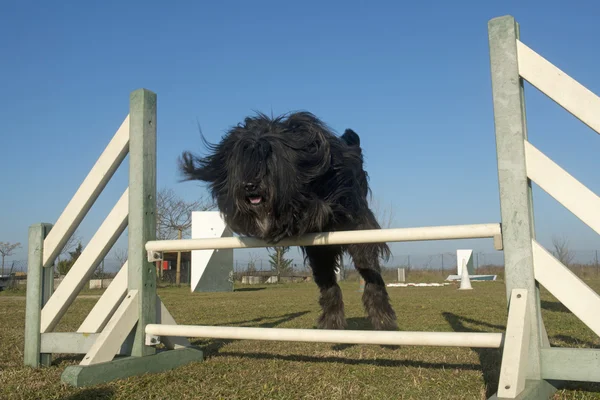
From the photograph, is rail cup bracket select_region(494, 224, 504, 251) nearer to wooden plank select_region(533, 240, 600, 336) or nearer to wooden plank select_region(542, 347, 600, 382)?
wooden plank select_region(533, 240, 600, 336)

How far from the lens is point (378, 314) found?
425 centimetres

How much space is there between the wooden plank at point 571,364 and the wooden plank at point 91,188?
2.73 meters

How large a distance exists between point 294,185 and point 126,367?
142 centimetres

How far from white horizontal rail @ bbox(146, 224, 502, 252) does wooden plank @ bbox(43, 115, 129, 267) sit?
0.57 metres

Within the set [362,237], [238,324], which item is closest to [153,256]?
[362,237]

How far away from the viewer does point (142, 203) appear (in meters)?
3.33

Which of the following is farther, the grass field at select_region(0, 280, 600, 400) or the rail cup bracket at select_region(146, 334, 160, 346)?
the rail cup bracket at select_region(146, 334, 160, 346)

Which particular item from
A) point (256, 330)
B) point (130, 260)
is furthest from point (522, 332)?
point (130, 260)

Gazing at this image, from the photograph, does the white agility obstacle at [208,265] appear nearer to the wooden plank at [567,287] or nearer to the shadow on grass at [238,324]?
the shadow on grass at [238,324]

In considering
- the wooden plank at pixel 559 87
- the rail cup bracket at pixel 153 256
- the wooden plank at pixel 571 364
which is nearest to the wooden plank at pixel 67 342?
the rail cup bracket at pixel 153 256

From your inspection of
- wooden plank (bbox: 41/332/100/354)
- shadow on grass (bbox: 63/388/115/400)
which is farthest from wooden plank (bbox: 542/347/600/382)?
wooden plank (bbox: 41/332/100/354)

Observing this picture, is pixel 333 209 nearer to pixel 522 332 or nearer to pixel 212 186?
pixel 212 186

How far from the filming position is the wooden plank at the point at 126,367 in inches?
104

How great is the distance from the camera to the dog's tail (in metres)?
4.77
